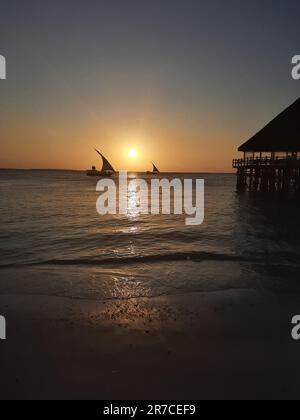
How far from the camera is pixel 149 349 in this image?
213 inches

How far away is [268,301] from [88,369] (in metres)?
4.84

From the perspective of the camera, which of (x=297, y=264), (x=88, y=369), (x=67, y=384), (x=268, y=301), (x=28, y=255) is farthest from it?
(x=28, y=255)

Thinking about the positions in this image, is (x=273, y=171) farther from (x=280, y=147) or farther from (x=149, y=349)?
(x=149, y=349)

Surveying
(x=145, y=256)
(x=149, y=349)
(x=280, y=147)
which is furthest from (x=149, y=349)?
(x=280, y=147)

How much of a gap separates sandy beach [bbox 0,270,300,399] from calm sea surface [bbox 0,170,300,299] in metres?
1.00

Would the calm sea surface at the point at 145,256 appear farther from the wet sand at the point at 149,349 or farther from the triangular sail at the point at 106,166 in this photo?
the triangular sail at the point at 106,166

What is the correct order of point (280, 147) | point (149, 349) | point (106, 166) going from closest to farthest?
point (149, 349)
point (280, 147)
point (106, 166)

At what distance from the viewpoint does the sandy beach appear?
445 cm

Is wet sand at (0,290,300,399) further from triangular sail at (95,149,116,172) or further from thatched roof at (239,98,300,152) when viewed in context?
triangular sail at (95,149,116,172)

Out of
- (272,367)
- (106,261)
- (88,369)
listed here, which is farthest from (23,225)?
(272,367)

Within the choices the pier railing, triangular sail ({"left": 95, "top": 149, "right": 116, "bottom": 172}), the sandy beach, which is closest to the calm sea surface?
the sandy beach

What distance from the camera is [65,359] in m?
5.11

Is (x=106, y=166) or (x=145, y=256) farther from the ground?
(x=106, y=166)
